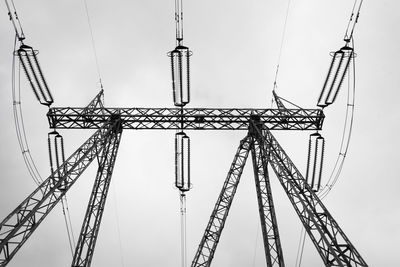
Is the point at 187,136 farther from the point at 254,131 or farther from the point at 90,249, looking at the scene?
the point at 90,249

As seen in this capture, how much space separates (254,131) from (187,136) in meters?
3.42

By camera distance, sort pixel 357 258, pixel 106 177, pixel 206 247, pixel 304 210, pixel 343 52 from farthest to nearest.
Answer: pixel 206 247 → pixel 106 177 → pixel 343 52 → pixel 304 210 → pixel 357 258

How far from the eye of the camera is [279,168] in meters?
19.1

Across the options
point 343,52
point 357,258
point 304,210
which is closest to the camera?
point 357,258

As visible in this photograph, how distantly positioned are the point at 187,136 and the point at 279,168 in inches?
216

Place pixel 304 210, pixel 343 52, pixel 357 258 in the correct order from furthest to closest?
1. pixel 343 52
2. pixel 304 210
3. pixel 357 258

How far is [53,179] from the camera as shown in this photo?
17438mm

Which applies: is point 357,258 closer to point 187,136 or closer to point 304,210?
point 304,210

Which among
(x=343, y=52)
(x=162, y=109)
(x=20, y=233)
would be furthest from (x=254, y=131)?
(x=20, y=233)

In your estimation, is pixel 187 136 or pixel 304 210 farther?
pixel 187 136

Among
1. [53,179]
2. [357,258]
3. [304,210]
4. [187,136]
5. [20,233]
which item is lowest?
[357,258]

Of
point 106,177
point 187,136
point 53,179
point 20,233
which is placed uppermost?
point 187,136

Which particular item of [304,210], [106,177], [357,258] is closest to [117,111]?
[106,177]

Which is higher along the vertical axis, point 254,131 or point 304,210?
point 254,131
